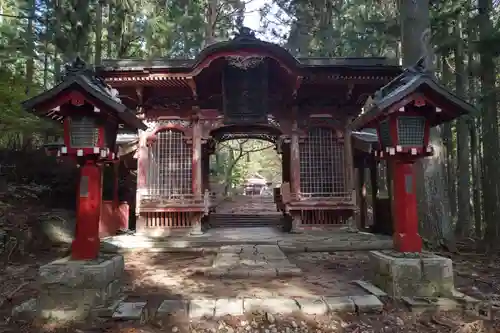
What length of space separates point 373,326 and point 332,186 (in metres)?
6.93

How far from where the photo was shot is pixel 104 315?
462cm

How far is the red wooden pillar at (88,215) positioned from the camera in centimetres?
523

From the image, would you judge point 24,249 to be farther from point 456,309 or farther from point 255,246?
point 456,309

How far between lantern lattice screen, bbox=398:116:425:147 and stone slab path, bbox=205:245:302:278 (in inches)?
119

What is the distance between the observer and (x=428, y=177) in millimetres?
8352

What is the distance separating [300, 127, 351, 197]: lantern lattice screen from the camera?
11.1m

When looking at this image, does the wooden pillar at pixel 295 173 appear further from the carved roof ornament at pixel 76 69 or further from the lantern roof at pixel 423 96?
the carved roof ornament at pixel 76 69

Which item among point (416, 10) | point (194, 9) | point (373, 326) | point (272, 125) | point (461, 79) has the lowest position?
point (373, 326)

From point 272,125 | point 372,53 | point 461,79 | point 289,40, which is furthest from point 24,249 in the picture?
point 372,53

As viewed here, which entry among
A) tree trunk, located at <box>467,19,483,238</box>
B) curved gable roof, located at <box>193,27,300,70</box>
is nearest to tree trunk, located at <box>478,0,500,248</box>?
tree trunk, located at <box>467,19,483,238</box>

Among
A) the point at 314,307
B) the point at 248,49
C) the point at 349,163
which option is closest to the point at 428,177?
the point at 349,163

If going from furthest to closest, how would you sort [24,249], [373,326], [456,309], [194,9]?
1. [194,9]
2. [24,249]
3. [456,309]
4. [373,326]

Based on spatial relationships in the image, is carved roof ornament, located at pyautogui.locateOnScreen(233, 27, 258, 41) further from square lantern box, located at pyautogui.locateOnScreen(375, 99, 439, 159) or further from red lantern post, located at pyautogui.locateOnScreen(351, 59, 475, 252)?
square lantern box, located at pyautogui.locateOnScreen(375, 99, 439, 159)

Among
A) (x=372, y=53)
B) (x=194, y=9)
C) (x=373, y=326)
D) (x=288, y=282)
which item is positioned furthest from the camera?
(x=372, y=53)
